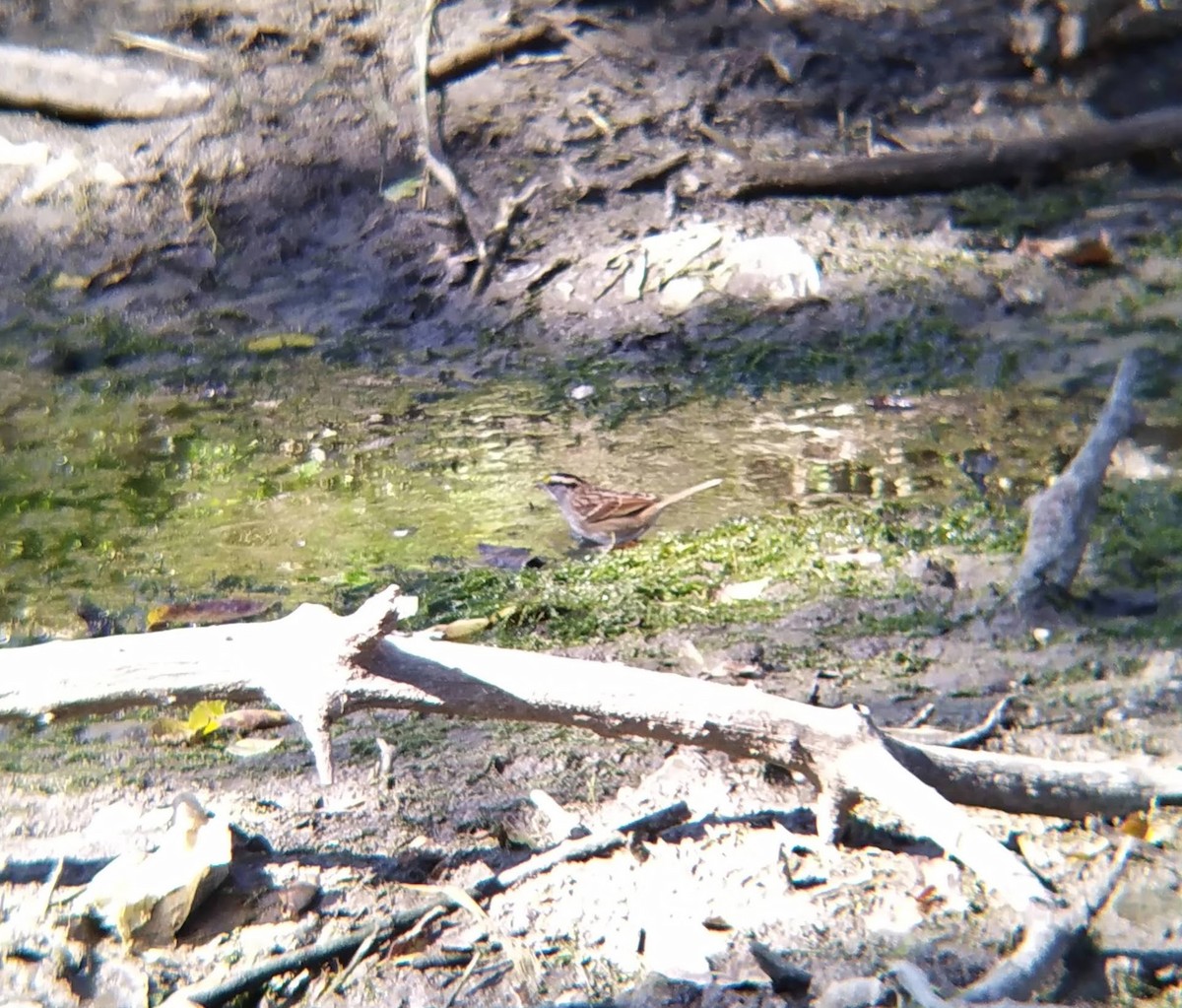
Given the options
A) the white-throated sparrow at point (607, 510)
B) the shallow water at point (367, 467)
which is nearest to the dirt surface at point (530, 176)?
the shallow water at point (367, 467)

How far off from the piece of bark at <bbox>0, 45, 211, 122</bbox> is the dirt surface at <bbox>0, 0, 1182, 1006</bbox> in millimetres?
130

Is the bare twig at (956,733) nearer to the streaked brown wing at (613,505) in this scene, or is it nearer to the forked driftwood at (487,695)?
the forked driftwood at (487,695)

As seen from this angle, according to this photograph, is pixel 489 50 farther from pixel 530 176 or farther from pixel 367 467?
pixel 367 467

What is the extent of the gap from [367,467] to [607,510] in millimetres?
1408

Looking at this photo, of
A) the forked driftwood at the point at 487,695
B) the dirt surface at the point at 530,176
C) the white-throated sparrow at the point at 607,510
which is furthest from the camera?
the dirt surface at the point at 530,176

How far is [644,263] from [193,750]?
444cm

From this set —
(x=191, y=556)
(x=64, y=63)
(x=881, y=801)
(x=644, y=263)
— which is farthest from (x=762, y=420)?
(x=64, y=63)

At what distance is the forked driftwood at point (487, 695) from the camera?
2.50 m

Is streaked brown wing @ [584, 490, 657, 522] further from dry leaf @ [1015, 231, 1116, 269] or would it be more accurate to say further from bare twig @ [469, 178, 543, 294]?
dry leaf @ [1015, 231, 1116, 269]

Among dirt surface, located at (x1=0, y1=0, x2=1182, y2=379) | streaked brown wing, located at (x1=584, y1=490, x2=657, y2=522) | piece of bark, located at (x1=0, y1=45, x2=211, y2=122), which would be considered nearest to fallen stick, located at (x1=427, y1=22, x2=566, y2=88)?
dirt surface, located at (x1=0, y1=0, x2=1182, y2=379)

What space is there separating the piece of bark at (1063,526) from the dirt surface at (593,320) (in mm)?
174

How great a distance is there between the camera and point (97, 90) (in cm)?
842

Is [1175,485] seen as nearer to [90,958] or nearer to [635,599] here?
[635,599]

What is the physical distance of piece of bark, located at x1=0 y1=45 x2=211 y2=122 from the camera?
8391 millimetres
